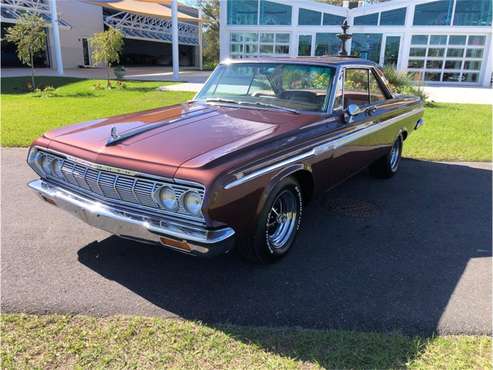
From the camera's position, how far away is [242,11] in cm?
2577

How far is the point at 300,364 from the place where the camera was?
253 cm

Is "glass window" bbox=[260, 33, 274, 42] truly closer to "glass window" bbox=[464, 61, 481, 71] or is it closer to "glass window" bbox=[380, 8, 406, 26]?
"glass window" bbox=[380, 8, 406, 26]

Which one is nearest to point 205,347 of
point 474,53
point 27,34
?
point 27,34

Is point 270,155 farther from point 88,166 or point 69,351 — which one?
point 69,351

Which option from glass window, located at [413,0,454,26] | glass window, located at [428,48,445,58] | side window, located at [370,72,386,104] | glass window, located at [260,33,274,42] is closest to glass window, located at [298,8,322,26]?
glass window, located at [260,33,274,42]

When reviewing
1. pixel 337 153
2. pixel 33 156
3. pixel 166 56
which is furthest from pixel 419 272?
pixel 166 56

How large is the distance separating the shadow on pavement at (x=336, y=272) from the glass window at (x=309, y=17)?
22.5 metres

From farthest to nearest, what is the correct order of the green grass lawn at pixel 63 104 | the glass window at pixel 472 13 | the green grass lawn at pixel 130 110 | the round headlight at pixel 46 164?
the glass window at pixel 472 13 → the green grass lawn at pixel 63 104 → the green grass lawn at pixel 130 110 → the round headlight at pixel 46 164

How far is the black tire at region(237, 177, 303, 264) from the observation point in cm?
324

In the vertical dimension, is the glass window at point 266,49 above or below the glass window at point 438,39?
below

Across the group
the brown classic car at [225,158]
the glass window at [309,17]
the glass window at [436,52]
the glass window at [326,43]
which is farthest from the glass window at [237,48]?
the brown classic car at [225,158]

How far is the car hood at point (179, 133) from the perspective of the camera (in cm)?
295

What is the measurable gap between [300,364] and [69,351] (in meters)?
1.43

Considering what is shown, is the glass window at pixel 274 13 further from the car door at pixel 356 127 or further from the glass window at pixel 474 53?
the car door at pixel 356 127
